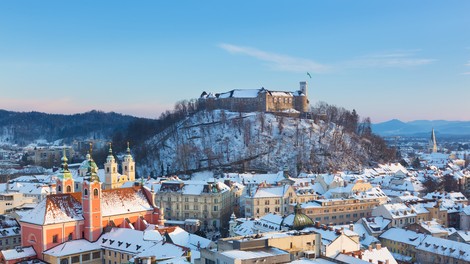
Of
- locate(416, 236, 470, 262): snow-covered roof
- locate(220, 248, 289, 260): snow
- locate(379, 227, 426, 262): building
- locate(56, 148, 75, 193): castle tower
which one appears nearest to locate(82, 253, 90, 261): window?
locate(56, 148, 75, 193): castle tower

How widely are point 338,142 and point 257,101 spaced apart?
2703 cm

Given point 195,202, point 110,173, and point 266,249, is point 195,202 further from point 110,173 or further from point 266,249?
point 266,249

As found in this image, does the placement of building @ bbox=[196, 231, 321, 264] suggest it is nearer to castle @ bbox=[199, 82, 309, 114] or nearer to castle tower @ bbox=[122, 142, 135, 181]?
castle tower @ bbox=[122, 142, 135, 181]

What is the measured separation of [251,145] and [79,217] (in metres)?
76.4

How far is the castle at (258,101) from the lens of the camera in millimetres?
148875

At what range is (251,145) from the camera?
12838cm

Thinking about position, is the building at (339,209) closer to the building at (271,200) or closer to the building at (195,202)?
the building at (271,200)

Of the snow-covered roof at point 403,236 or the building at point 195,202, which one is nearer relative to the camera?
the snow-covered roof at point 403,236

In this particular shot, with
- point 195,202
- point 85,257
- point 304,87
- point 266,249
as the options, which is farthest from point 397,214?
point 304,87

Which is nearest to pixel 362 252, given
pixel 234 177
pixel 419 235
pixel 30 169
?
pixel 419 235

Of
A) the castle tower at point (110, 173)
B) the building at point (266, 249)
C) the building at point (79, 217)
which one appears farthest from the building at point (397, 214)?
the castle tower at point (110, 173)

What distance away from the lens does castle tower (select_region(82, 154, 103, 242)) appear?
54.3 meters

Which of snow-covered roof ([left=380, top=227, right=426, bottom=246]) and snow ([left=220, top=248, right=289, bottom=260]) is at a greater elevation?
snow ([left=220, top=248, right=289, bottom=260])

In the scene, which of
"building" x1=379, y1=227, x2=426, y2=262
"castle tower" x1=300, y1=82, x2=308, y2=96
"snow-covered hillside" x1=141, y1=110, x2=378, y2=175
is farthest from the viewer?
"castle tower" x1=300, y1=82, x2=308, y2=96
